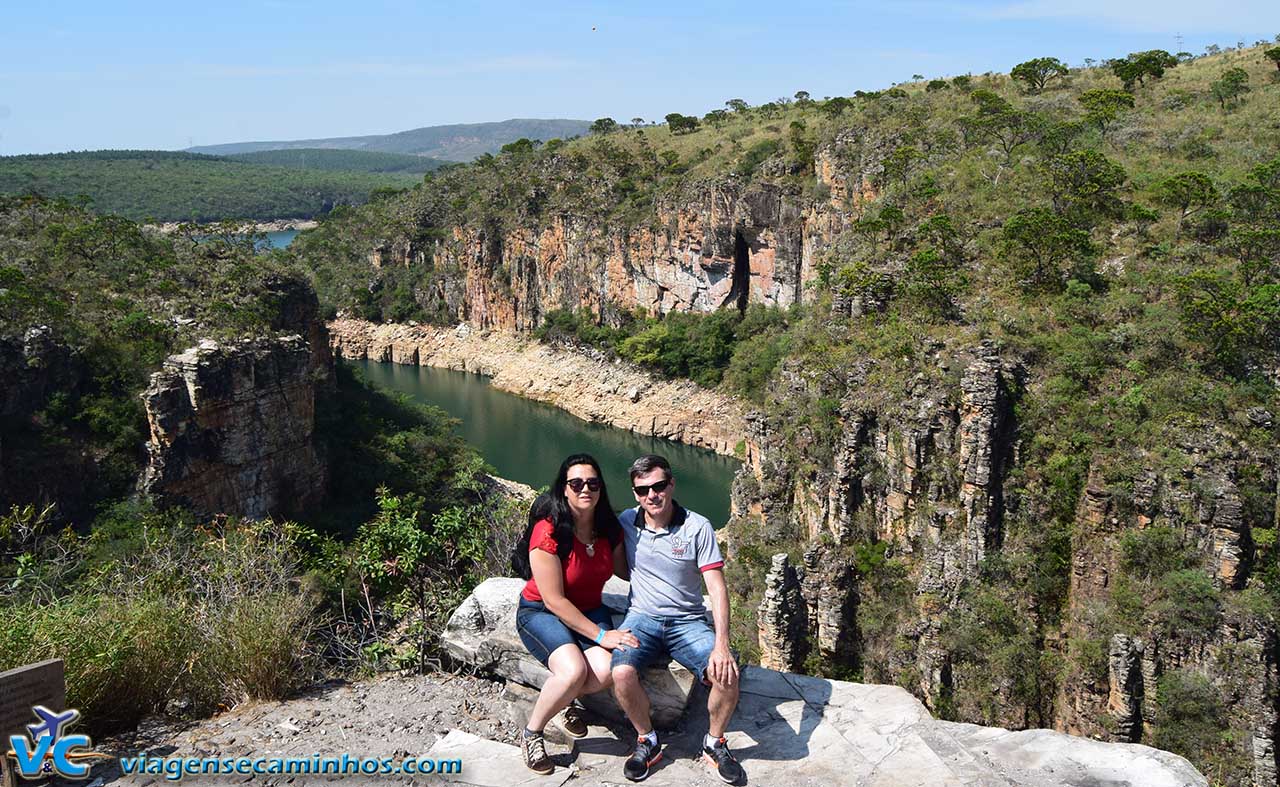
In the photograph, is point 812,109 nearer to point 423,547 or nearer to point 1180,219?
point 1180,219

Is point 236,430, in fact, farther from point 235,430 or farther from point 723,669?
point 723,669

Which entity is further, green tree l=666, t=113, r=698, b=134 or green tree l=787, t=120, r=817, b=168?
green tree l=666, t=113, r=698, b=134

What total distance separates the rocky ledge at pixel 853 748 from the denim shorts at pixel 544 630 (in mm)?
390

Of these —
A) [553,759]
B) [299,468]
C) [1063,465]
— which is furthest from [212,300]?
[553,759]

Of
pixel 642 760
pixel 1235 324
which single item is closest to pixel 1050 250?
pixel 1235 324

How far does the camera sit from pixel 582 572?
16.1ft

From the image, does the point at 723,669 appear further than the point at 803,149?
No

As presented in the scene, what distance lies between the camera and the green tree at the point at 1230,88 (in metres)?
27.7

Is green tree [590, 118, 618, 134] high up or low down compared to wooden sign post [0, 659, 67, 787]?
up

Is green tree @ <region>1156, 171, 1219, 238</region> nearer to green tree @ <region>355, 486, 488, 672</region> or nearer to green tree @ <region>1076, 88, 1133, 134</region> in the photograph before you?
green tree @ <region>1076, 88, 1133, 134</region>

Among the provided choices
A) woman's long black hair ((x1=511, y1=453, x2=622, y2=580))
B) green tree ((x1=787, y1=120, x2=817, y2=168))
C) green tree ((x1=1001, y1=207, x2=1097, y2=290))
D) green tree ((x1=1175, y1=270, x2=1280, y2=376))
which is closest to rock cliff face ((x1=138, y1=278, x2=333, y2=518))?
woman's long black hair ((x1=511, y1=453, x2=622, y2=580))

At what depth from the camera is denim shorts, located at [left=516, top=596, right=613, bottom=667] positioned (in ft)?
15.6

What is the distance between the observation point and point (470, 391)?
168 feet

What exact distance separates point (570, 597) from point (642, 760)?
0.96m
